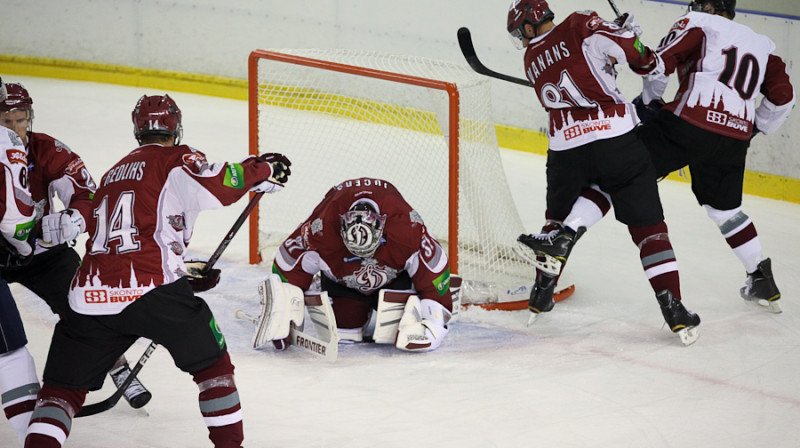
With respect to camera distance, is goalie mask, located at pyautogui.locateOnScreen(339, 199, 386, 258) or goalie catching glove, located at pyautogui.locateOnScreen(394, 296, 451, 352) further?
goalie catching glove, located at pyautogui.locateOnScreen(394, 296, 451, 352)

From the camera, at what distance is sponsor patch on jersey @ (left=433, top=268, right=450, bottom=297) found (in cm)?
379

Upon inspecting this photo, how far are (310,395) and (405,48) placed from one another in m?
4.92

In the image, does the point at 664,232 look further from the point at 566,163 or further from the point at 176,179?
the point at 176,179

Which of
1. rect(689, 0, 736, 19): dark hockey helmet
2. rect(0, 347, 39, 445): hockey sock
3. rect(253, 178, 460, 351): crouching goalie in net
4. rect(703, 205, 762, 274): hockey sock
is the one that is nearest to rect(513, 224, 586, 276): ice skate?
rect(253, 178, 460, 351): crouching goalie in net

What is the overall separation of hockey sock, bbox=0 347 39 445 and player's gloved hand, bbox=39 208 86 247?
1.24ft

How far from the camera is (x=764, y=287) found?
427 centimetres

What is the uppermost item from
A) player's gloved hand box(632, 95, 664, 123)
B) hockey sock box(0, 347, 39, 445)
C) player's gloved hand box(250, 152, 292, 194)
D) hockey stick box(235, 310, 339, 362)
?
player's gloved hand box(632, 95, 664, 123)

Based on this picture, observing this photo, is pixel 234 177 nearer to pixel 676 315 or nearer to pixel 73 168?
pixel 73 168

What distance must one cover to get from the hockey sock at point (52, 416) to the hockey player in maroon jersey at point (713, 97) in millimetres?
2468

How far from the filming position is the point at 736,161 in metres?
4.17

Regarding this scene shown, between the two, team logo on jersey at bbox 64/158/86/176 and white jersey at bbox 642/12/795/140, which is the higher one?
white jersey at bbox 642/12/795/140

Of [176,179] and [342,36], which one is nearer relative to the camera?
[176,179]

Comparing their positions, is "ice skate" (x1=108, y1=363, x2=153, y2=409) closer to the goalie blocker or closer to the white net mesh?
the goalie blocker

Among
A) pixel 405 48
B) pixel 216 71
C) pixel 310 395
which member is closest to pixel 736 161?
pixel 310 395
